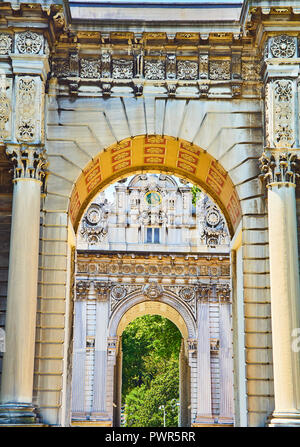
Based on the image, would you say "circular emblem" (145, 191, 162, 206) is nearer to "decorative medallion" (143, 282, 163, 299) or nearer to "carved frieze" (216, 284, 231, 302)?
"decorative medallion" (143, 282, 163, 299)

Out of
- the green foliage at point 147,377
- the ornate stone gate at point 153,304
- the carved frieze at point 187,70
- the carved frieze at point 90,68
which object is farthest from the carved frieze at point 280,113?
the green foliage at point 147,377

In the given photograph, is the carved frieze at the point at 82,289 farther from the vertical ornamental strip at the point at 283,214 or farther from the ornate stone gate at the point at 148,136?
the vertical ornamental strip at the point at 283,214

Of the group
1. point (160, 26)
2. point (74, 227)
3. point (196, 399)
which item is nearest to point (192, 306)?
point (196, 399)

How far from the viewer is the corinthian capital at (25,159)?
57.5ft

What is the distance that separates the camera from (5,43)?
1825 centimetres

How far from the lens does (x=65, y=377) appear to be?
753 inches

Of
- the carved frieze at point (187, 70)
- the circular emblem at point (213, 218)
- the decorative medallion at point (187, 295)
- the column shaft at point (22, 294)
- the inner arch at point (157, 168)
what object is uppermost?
the circular emblem at point (213, 218)

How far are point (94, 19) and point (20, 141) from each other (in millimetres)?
3968

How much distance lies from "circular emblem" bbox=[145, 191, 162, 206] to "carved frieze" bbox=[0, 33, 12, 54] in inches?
1303

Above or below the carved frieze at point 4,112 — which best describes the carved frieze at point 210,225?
above

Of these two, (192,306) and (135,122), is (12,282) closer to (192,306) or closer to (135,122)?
(135,122)

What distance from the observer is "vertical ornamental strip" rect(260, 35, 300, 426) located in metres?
16.4

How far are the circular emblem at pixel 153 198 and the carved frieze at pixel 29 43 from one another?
1306 inches

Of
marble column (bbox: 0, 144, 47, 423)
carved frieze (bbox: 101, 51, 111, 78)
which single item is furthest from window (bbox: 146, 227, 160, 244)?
marble column (bbox: 0, 144, 47, 423)
